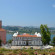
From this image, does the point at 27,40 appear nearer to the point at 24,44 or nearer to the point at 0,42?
the point at 24,44

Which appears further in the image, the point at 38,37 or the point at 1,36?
the point at 1,36

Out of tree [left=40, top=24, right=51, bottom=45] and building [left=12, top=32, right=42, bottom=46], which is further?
tree [left=40, top=24, right=51, bottom=45]

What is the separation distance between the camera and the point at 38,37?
26828 millimetres

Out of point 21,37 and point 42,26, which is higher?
point 42,26

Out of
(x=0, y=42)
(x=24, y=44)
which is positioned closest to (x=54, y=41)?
(x=24, y=44)

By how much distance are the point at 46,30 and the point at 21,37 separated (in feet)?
17.0

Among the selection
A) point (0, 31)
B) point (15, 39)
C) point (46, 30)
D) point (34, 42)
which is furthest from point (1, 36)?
point (46, 30)

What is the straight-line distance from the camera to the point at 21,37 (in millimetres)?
26781

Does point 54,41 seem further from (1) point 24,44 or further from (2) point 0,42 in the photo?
(2) point 0,42

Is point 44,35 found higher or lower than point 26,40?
higher

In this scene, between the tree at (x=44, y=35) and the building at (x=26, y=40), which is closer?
the building at (x=26, y=40)

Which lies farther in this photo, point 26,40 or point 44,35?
point 44,35

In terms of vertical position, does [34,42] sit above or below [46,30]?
below

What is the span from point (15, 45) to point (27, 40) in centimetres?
237
